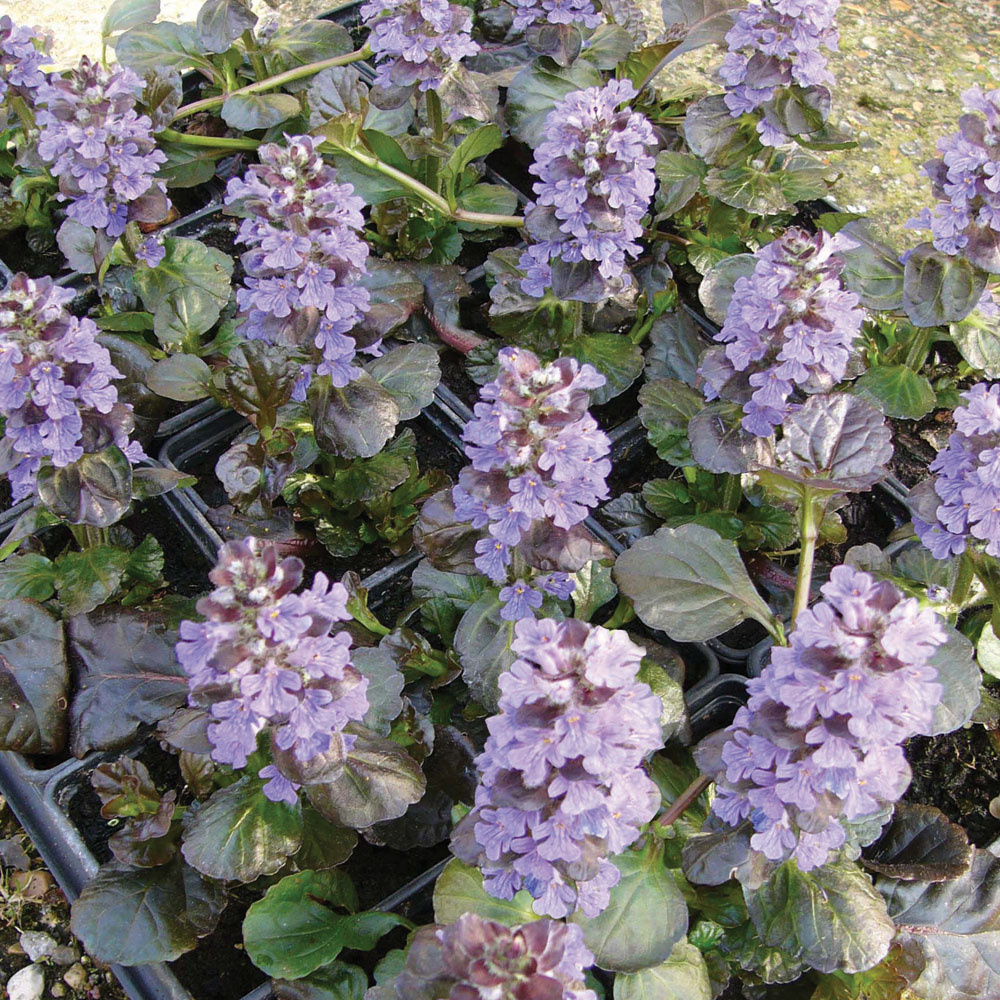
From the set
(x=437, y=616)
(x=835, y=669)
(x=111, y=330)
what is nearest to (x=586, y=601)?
(x=437, y=616)

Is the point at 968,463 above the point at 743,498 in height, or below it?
above

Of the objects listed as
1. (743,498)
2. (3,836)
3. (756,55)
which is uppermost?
(756,55)

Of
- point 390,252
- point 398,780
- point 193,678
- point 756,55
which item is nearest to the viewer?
point 193,678

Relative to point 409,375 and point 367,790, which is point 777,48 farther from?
point 367,790

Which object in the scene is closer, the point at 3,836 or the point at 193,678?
the point at 193,678

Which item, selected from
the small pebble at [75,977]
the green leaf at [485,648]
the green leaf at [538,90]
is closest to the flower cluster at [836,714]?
the green leaf at [485,648]

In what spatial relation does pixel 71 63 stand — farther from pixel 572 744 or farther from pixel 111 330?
pixel 572 744

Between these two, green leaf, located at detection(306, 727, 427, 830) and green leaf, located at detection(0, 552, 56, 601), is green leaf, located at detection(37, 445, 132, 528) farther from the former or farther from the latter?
green leaf, located at detection(306, 727, 427, 830)
